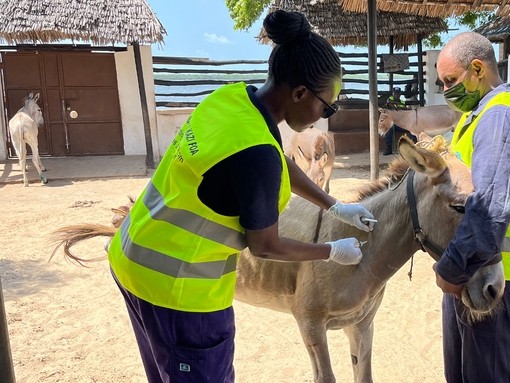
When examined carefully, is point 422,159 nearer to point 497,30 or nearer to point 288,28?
point 288,28

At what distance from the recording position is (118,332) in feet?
12.7

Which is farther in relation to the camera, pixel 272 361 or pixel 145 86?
pixel 145 86

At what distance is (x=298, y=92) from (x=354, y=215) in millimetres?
831

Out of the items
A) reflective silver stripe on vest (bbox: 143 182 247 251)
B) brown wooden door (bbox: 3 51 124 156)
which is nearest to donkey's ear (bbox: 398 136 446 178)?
reflective silver stripe on vest (bbox: 143 182 247 251)

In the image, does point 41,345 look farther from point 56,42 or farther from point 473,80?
point 56,42

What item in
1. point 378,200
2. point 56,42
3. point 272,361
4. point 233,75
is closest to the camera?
point 378,200

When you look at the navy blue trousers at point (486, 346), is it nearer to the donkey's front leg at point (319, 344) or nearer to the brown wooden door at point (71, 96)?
the donkey's front leg at point (319, 344)

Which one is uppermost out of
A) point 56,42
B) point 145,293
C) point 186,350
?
point 56,42

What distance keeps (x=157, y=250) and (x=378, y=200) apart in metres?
1.19

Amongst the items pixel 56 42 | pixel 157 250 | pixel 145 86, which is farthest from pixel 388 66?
pixel 157 250

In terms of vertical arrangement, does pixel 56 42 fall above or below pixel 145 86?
above

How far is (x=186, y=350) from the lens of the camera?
5.02ft

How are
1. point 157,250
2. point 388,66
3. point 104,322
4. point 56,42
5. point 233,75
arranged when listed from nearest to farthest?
point 157,250 < point 104,322 < point 56,42 < point 388,66 < point 233,75

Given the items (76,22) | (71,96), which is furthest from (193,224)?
(71,96)
